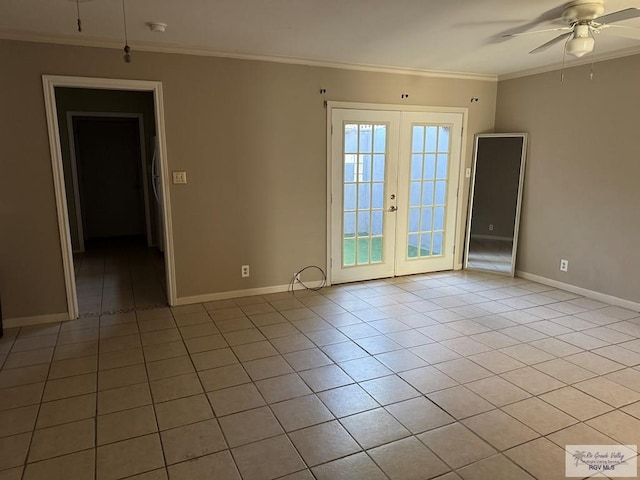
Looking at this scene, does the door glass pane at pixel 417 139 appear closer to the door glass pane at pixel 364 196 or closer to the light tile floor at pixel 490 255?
the door glass pane at pixel 364 196

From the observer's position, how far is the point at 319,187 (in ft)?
15.3

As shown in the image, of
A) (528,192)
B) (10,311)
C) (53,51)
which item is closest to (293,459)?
(10,311)

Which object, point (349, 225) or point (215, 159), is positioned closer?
point (215, 159)

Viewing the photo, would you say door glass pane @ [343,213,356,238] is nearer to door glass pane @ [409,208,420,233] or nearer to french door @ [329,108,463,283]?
french door @ [329,108,463,283]

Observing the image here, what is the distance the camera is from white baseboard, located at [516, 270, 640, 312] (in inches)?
165

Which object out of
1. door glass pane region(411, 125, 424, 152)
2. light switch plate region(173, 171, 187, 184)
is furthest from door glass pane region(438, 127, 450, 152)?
light switch plate region(173, 171, 187, 184)

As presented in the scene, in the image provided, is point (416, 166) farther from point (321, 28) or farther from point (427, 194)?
point (321, 28)

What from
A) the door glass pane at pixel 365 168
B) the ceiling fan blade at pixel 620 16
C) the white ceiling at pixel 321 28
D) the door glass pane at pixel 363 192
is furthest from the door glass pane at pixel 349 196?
the ceiling fan blade at pixel 620 16

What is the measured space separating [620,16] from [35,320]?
194 inches

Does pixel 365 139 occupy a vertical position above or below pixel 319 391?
above

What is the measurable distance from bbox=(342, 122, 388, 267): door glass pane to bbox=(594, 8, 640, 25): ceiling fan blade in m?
2.41

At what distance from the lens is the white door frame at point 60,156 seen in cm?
355

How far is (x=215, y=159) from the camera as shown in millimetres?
4164

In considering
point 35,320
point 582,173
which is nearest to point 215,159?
point 35,320
